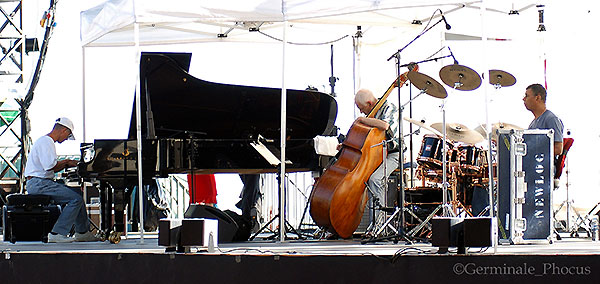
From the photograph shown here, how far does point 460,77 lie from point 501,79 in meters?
1.08

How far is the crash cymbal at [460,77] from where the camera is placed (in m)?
6.91

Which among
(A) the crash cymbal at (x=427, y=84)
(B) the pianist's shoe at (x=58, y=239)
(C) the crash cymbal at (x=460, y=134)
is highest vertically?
(A) the crash cymbal at (x=427, y=84)

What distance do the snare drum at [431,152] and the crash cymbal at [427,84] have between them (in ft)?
4.06

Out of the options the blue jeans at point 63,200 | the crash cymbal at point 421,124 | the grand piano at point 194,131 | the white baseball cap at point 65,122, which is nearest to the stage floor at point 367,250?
the crash cymbal at point 421,124

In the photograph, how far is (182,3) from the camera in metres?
7.13

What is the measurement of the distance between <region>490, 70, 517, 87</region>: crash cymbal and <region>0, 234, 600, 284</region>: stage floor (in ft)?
6.18

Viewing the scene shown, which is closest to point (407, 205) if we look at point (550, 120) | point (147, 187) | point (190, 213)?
point (550, 120)

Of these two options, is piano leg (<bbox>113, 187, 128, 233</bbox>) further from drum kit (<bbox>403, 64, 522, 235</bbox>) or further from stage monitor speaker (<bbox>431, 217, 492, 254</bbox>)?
stage monitor speaker (<bbox>431, 217, 492, 254</bbox>)

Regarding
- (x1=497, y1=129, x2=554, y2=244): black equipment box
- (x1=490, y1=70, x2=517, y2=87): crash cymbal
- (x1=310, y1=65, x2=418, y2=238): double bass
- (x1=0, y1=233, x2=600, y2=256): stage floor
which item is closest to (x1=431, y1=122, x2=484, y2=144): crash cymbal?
(x1=490, y1=70, x2=517, y2=87): crash cymbal

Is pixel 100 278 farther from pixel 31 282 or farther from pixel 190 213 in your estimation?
pixel 190 213

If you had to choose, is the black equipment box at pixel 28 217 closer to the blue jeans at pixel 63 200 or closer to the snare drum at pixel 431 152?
the blue jeans at pixel 63 200

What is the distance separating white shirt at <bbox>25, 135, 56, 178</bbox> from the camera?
27.7 ft

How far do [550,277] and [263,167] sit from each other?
3.74 m

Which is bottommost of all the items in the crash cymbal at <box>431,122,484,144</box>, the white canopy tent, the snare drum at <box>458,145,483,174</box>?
the snare drum at <box>458,145,483,174</box>
